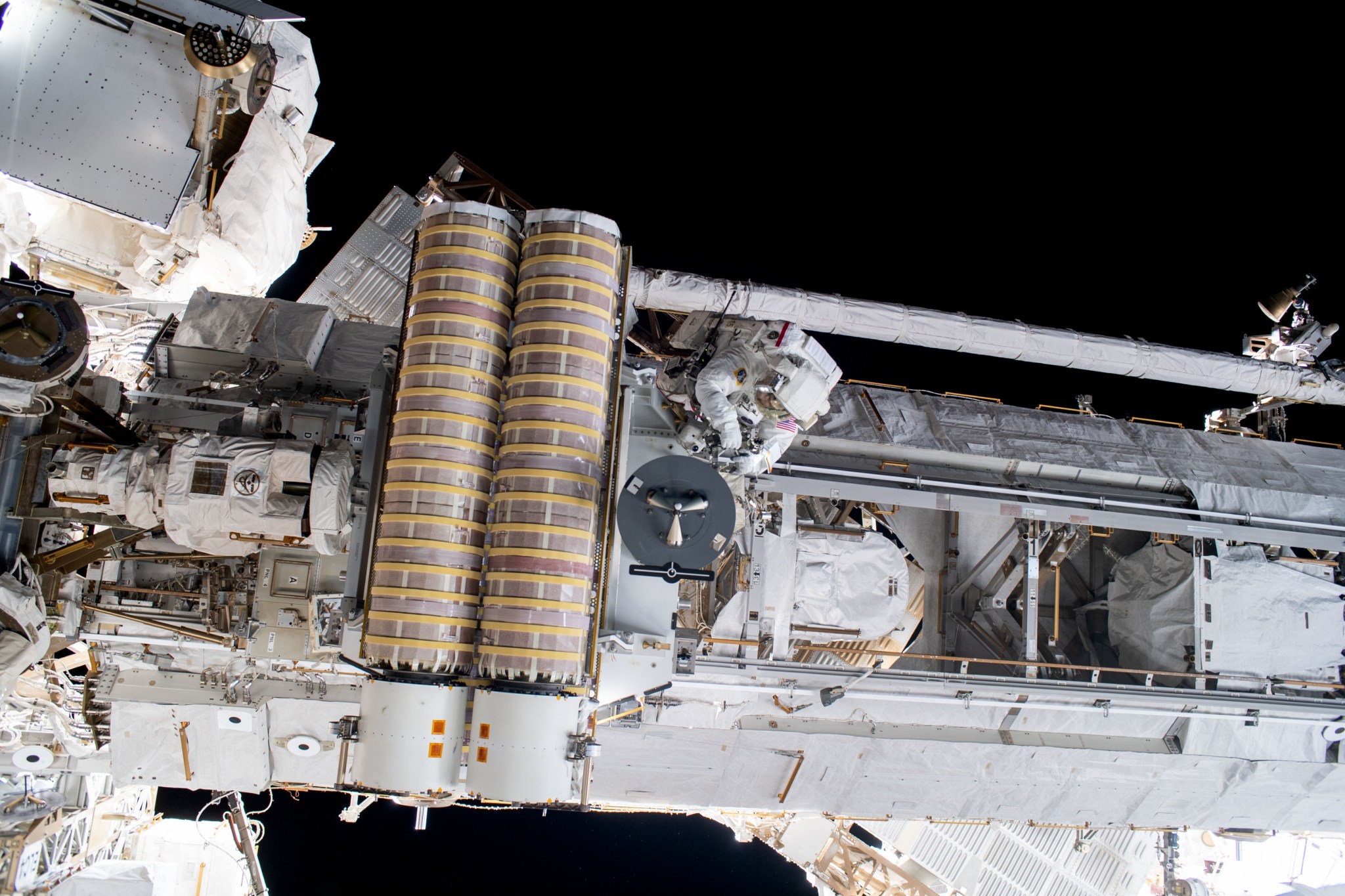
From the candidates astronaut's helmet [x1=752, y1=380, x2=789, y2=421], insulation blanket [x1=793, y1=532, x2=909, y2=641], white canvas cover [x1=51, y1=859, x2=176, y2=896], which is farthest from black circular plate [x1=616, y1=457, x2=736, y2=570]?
white canvas cover [x1=51, y1=859, x2=176, y2=896]

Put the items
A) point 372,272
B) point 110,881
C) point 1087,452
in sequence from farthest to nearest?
point 372,272
point 110,881
point 1087,452

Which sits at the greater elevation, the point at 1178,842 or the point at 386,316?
the point at 386,316

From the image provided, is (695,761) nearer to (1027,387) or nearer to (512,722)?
(512,722)

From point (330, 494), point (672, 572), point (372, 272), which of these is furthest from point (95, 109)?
point (672, 572)

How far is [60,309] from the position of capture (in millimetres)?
4684

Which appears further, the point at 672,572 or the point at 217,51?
the point at 217,51

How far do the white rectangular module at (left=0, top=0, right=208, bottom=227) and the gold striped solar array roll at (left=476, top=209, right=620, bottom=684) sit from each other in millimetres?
3510

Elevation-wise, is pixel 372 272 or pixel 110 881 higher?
Result: pixel 372 272

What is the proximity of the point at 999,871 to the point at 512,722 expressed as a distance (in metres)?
7.36

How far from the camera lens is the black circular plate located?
488cm

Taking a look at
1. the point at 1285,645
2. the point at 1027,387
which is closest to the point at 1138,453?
the point at 1285,645

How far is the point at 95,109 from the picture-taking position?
642cm

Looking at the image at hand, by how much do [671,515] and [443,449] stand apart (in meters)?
1.27

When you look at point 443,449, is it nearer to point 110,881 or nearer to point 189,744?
point 189,744
